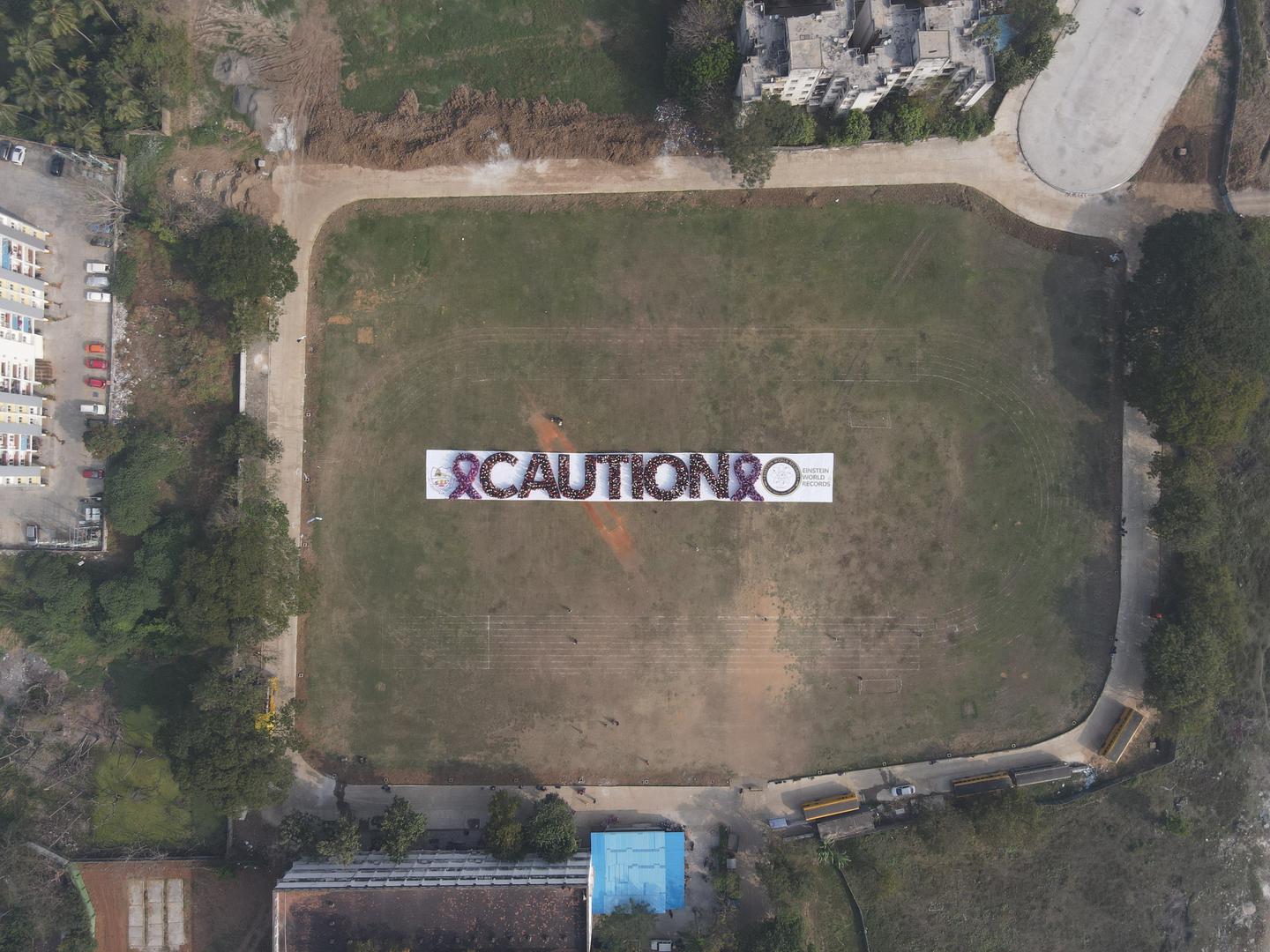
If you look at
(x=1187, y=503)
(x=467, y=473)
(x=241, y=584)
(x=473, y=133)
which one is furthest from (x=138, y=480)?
(x=1187, y=503)

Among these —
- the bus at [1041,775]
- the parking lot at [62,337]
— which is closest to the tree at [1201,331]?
the bus at [1041,775]

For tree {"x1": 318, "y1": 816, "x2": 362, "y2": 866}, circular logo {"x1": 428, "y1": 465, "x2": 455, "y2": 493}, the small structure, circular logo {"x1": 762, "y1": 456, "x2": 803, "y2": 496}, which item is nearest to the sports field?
circular logo {"x1": 428, "y1": 465, "x2": 455, "y2": 493}

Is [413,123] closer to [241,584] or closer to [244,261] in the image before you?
[244,261]

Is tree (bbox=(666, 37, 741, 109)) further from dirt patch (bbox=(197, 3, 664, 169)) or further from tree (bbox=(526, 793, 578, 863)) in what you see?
tree (bbox=(526, 793, 578, 863))

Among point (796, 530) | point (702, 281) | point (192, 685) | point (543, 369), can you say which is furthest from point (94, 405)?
point (796, 530)

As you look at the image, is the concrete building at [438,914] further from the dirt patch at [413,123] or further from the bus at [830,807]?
the dirt patch at [413,123]
